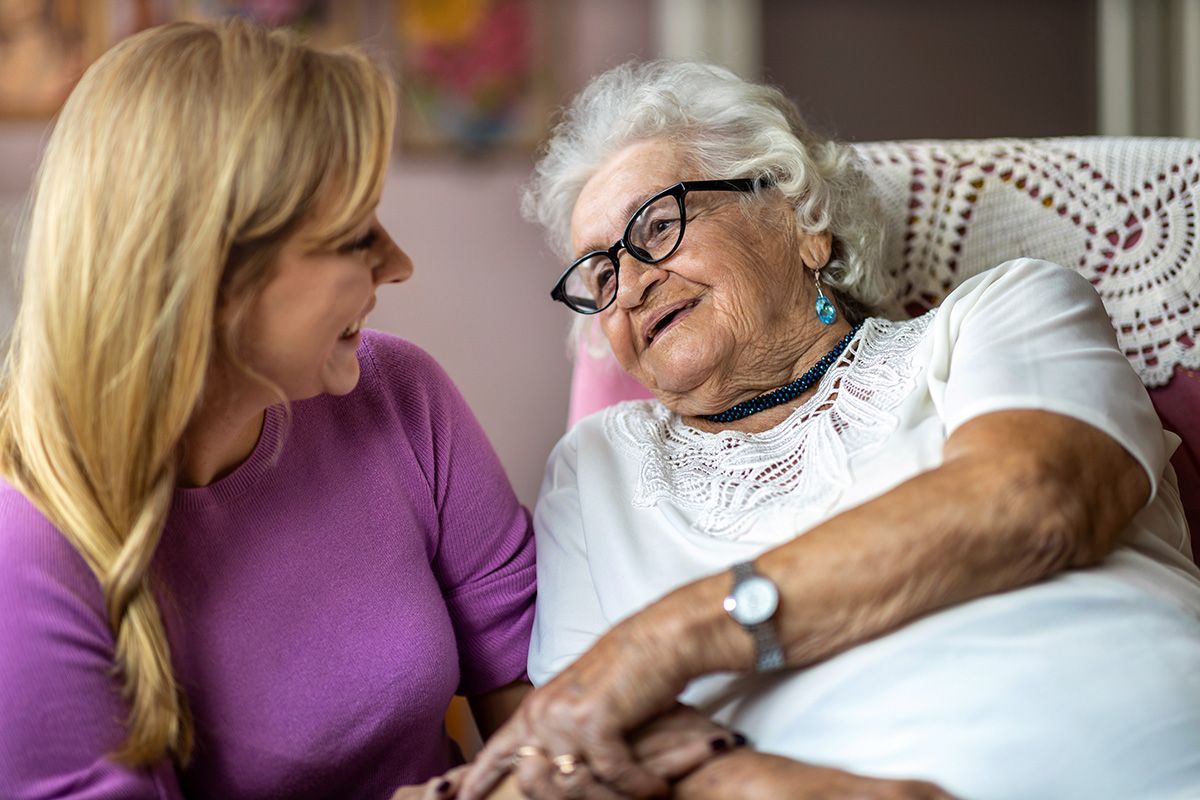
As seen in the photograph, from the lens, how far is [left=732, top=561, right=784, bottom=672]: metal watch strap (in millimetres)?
1071

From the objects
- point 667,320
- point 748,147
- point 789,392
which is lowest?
point 789,392

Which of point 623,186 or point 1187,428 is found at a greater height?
point 623,186

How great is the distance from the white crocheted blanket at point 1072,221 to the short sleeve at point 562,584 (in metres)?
0.66

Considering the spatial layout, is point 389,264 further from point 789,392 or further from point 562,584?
point 789,392

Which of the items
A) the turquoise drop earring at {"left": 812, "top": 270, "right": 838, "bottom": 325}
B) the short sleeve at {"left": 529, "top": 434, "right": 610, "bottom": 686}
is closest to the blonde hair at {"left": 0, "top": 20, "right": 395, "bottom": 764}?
the short sleeve at {"left": 529, "top": 434, "right": 610, "bottom": 686}

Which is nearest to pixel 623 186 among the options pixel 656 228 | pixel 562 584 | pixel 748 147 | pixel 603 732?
pixel 656 228

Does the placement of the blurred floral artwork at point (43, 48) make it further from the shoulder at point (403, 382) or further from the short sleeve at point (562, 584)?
the short sleeve at point (562, 584)

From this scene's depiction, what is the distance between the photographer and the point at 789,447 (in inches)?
54.8

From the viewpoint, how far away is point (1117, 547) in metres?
1.21

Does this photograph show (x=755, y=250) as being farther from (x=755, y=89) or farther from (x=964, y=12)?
(x=964, y=12)

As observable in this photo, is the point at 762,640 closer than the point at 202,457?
Yes

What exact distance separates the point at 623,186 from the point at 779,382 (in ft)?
1.18

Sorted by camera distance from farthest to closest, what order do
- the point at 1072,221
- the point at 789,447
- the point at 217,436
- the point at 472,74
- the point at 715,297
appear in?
1. the point at 472,74
2. the point at 1072,221
3. the point at 715,297
4. the point at 789,447
5. the point at 217,436

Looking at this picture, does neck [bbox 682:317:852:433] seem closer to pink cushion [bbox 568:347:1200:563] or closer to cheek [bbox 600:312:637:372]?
cheek [bbox 600:312:637:372]
